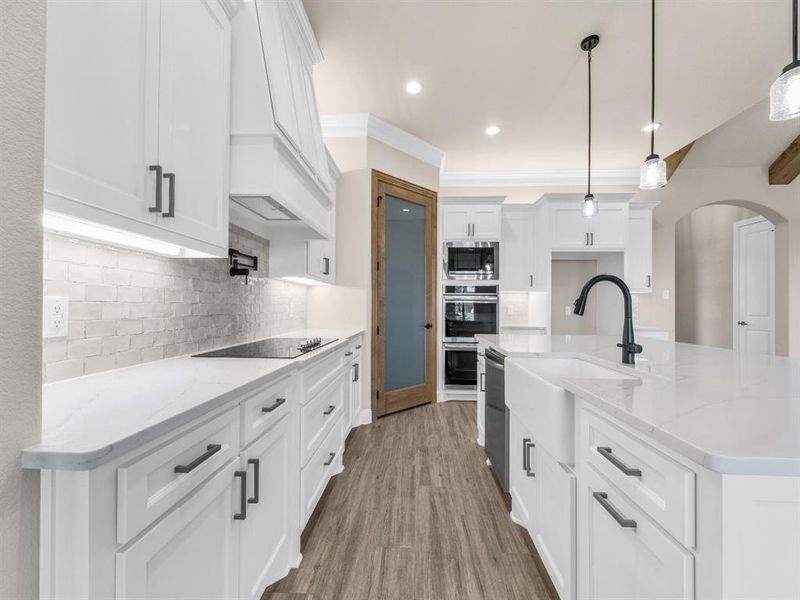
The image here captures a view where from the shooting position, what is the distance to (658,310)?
16.5 ft

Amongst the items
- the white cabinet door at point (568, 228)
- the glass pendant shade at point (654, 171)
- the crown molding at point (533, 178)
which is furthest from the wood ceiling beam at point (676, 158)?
the glass pendant shade at point (654, 171)

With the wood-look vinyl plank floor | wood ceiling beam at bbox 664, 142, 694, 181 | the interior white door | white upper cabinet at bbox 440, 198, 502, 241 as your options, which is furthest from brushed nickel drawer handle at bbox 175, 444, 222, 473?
the interior white door

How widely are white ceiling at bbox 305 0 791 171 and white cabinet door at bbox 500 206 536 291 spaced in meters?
0.93

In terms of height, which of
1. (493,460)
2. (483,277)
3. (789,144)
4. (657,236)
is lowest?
(493,460)

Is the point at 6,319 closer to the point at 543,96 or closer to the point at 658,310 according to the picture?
the point at 543,96

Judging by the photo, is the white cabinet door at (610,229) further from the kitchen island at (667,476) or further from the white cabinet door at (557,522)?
the white cabinet door at (557,522)

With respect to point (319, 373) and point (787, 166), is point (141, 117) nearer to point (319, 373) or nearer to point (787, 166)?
point (319, 373)

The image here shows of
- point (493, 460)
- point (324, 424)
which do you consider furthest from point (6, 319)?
point (493, 460)

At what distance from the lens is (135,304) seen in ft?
4.73

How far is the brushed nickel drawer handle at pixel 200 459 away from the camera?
2.81 feet

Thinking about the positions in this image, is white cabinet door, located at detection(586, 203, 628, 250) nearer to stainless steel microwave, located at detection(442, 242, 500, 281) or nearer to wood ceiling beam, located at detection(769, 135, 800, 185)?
stainless steel microwave, located at detection(442, 242, 500, 281)

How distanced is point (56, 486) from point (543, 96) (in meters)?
3.94

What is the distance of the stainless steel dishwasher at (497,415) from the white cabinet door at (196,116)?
1.66 meters

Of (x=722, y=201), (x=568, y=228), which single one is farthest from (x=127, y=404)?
(x=722, y=201)
